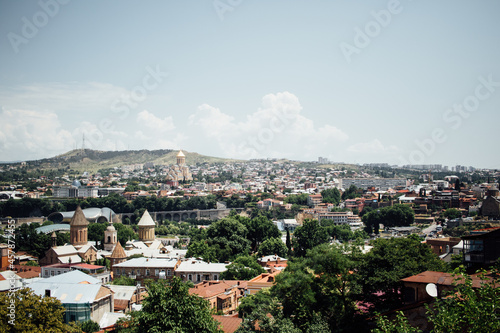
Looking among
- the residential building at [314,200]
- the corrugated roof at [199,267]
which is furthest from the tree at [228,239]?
the residential building at [314,200]

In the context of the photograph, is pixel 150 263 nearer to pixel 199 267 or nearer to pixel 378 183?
pixel 199 267

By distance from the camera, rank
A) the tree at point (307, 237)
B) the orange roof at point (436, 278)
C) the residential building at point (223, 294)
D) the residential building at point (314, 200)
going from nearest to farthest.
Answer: the orange roof at point (436, 278) → the residential building at point (223, 294) → the tree at point (307, 237) → the residential building at point (314, 200)

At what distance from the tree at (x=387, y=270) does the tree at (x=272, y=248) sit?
75.5 feet

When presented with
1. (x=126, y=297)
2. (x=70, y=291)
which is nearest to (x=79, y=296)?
(x=70, y=291)

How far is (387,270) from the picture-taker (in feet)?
51.3

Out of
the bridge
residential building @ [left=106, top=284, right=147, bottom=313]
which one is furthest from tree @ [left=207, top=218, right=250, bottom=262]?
the bridge

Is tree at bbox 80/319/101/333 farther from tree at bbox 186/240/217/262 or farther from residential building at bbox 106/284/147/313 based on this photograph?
tree at bbox 186/240/217/262

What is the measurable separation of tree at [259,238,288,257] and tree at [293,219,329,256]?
280 cm

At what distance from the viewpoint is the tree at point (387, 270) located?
15023 mm

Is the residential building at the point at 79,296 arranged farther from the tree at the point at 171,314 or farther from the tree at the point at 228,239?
the tree at the point at 228,239

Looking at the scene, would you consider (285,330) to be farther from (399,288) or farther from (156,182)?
(156,182)

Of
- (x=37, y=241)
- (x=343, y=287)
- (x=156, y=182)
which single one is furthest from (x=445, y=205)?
(x=156, y=182)

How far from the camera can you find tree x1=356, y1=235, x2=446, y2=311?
591 inches

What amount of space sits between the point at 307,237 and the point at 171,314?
99.5ft
